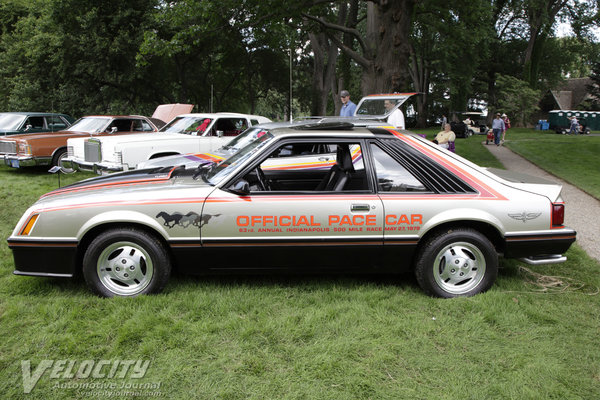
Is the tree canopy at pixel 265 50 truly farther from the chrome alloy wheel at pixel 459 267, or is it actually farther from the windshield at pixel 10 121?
the chrome alloy wheel at pixel 459 267

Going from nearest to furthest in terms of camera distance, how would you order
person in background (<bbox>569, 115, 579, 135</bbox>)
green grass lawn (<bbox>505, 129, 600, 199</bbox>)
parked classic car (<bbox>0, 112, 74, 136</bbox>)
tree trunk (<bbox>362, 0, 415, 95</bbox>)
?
1. green grass lawn (<bbox>505, 129, 600, 199</bbox>)
2. tree trunk (<bbox>362, 0, 415, 95</bbox>)
3. parked classic car (<bbox>0, 112, 74, 136</bbox>)
4. person in background (<bbox>569, 115, 579, 135</bbox>)

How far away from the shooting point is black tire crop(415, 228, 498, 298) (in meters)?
4.12

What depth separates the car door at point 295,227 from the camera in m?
4.00

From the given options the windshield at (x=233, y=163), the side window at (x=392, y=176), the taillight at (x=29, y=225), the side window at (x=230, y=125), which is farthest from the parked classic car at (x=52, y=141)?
the side window at (x=392, y=176)

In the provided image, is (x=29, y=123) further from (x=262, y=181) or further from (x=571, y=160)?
(x=571, y=160)

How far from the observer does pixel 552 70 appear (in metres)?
43.9

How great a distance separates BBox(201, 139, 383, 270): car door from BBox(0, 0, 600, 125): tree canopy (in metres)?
8.07

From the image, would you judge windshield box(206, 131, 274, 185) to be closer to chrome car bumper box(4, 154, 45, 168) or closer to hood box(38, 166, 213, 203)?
hood box(38, 166, 213, 203)

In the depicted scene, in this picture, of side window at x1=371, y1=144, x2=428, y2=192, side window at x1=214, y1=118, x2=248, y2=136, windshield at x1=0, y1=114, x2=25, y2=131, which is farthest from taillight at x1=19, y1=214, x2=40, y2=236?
windshield at x1=0, y1=114, x2=25, y2=131

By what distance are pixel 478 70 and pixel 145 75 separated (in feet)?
101

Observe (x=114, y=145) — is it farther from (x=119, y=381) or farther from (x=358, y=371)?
(x=358, y=371)

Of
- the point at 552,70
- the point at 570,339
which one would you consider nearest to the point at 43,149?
the point at 570,339

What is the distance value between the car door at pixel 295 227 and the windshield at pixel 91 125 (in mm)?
9388

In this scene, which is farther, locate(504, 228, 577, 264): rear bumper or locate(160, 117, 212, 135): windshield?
locate(160, 117, 212, 135): windshield
